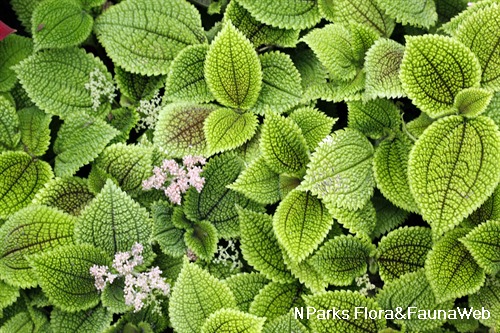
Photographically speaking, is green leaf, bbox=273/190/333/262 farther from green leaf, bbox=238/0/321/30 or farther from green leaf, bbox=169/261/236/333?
green leaf, bbox=238/0/321/30

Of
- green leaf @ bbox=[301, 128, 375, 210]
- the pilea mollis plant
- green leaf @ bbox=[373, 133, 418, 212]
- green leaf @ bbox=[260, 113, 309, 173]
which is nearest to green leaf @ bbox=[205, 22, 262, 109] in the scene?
the pilea mollis plant

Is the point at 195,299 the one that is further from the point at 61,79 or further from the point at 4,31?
the point at 4,31

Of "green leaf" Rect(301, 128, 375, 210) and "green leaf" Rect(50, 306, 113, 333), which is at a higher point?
"green leaf" Rect(301, 128, 375, 210)

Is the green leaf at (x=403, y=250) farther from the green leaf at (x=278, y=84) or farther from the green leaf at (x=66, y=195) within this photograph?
the green leaf at (x=66, y=195)

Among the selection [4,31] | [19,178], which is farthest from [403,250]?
[4,31]

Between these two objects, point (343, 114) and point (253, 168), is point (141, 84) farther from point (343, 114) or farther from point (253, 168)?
point (343, 114)

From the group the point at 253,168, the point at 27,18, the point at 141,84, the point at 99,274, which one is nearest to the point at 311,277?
the point at 253,168
